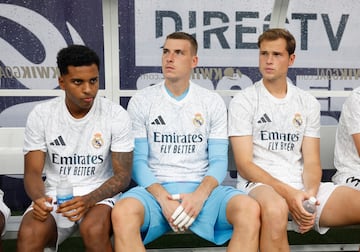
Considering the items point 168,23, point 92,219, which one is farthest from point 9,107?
point 92,219

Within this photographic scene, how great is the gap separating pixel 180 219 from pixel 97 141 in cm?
66

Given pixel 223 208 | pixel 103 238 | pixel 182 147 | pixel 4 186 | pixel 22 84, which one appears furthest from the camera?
pixel 4 186

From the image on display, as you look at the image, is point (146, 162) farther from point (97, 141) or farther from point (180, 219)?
point (180, 219)

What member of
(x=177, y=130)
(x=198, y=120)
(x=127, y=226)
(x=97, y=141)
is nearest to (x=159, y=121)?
(x=177, y=130)

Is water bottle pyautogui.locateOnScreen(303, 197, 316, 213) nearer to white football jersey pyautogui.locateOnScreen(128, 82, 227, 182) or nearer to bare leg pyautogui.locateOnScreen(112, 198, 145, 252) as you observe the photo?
white football jersey pyautogui.locateOnScreen(128, 82, 227, 182)

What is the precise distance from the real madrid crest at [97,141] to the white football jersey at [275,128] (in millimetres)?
804

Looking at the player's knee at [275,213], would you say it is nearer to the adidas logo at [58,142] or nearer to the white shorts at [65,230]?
the white shorts at [65,230]

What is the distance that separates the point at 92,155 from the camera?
2.56 m

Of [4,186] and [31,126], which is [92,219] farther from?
[4,186]

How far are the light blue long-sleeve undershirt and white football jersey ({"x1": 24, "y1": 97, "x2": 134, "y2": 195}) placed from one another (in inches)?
5.1

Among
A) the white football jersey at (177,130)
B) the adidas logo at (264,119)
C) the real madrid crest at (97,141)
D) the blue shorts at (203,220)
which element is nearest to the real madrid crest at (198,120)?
the white football jersey at (177,130)

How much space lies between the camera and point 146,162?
2.70 metres

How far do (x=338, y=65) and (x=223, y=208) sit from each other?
279 centimetres

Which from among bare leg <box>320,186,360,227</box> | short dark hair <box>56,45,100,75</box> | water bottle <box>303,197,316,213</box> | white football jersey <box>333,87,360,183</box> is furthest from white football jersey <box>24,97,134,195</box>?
white football jersey <box>333,87,360,183</box>
